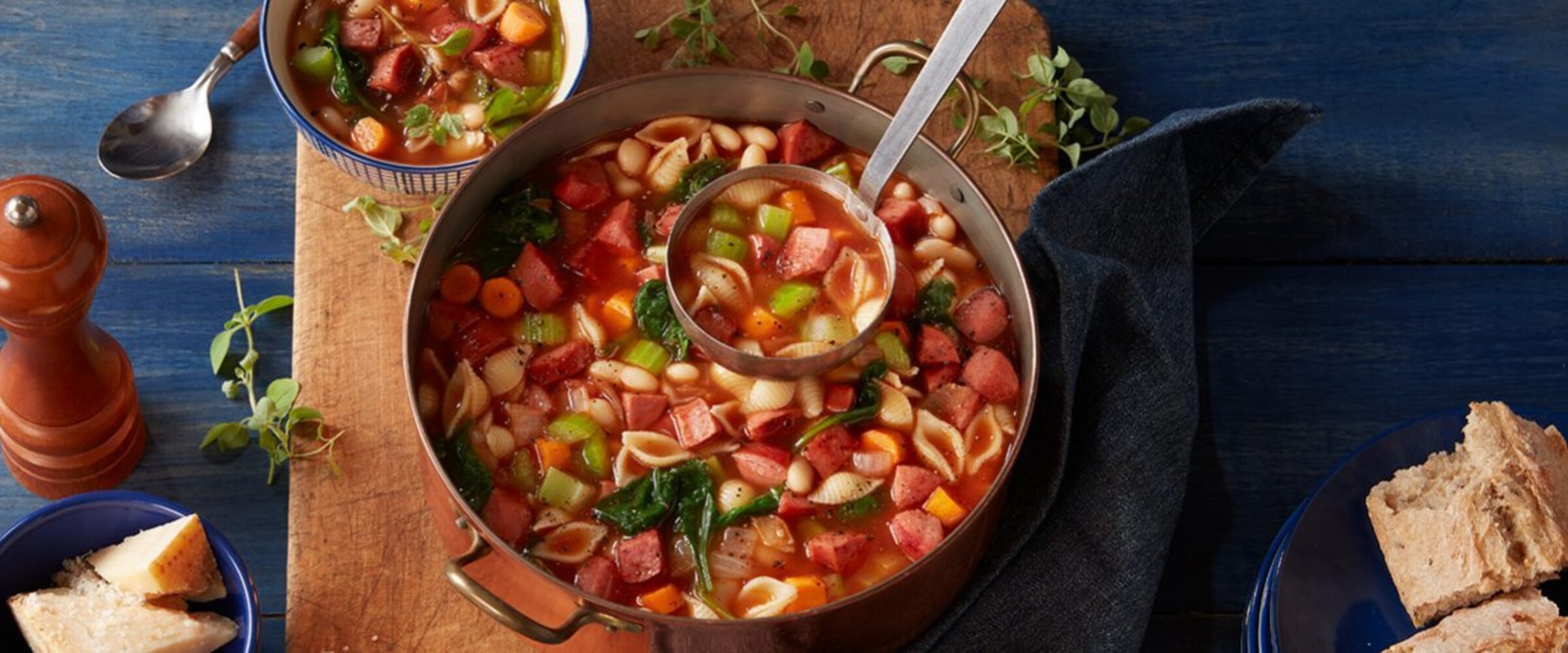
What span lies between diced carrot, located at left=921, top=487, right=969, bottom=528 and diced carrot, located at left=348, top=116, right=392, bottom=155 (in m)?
1.40

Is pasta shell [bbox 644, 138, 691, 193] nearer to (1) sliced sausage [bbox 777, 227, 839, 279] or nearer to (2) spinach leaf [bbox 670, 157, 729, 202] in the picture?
(2) spinach leaf [bbox 670, 157, 729, 202]

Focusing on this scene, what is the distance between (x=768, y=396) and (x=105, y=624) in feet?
4.39

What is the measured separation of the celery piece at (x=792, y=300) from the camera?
3350mm

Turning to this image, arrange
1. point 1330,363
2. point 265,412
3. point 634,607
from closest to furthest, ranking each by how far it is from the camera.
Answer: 1. point 634,607
2. point 265,412
3. point 1330,363

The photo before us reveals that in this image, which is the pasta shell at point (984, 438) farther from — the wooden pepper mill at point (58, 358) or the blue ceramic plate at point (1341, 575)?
the wooden pepper mill at point (58, 358)

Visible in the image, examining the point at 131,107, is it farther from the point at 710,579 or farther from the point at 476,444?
the point at 710,579

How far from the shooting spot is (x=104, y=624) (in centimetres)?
322

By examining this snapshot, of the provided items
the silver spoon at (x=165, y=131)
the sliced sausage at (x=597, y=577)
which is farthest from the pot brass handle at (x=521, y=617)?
the silver spoon at (x=165, y=131)

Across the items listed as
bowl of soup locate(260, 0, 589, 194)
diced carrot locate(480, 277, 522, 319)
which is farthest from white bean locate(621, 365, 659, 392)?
Answer: bowl of soup locate(260, 0, 589, 194)

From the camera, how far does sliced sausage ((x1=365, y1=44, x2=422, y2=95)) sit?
3662 mm

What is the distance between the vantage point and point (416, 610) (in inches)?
135

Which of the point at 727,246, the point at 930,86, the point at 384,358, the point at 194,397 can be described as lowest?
the point at 194,397

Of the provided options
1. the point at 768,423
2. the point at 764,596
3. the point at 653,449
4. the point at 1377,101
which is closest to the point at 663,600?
the point at 764,596

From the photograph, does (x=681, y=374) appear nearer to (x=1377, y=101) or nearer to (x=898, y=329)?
(x=898, y=329)
